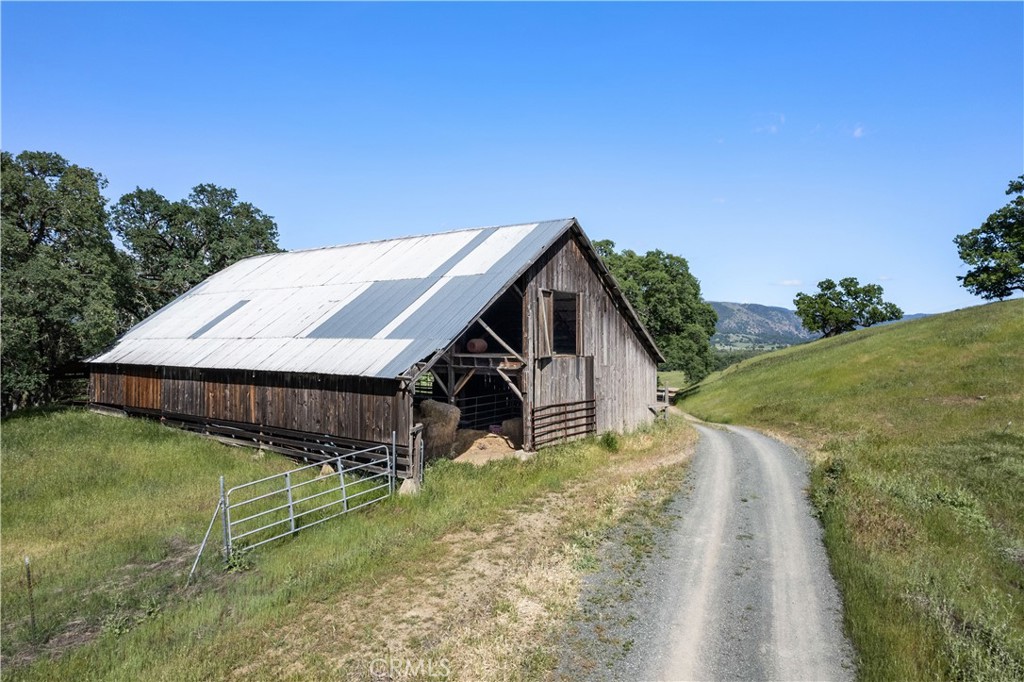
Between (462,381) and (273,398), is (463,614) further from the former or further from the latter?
(273,398)

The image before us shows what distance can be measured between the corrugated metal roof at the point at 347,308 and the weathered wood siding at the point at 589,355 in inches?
62.6

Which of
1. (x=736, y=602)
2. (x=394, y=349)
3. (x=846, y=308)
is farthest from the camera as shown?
(x=846, y=308)

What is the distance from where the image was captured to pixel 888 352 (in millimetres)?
43531

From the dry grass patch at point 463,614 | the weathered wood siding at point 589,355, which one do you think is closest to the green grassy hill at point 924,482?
the dry grass patch at point 463,614

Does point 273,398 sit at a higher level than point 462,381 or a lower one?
lower

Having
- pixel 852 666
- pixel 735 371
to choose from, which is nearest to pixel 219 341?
pixel 852 666

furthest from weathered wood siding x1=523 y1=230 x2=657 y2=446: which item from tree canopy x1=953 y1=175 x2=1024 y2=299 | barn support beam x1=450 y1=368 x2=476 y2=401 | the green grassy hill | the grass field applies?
tree canopy x1=953 y1=175 x2=1024 y2=299

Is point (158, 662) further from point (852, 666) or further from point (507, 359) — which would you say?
point (507, 359)

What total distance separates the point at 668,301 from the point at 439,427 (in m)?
37.2

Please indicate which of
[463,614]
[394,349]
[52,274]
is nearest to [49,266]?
[52,274]

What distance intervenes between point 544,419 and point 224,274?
25702mm

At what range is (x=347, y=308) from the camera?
2388 cm

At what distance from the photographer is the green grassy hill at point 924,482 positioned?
888cm

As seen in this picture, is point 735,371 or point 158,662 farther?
point 735,371
